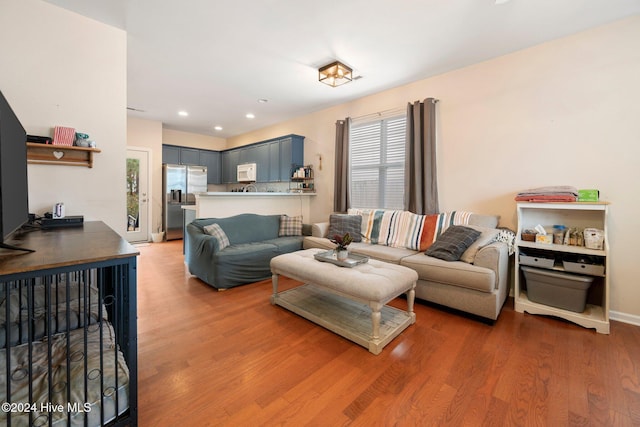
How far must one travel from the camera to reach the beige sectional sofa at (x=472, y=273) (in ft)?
7.54

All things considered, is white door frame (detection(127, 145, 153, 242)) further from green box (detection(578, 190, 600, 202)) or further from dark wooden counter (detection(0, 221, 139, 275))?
green box (detection(578, 190, 600, 202))

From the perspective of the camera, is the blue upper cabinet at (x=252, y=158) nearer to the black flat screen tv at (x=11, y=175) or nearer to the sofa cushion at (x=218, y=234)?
the sofa cushion at (x=218, y=234)

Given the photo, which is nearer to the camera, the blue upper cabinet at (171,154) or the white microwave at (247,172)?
the white microwave at (247,172)

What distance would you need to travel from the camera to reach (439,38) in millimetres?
2578

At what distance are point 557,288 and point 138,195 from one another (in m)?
6.95

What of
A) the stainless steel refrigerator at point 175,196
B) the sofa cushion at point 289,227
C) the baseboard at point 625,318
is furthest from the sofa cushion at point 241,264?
the baseboard at point 625,318

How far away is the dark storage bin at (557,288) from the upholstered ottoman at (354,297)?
3.98 feet

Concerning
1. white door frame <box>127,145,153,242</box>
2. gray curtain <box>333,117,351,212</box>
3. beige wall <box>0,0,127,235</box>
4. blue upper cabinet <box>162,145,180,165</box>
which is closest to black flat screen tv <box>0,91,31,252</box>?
beige wall <box>0,0,127,235</box>

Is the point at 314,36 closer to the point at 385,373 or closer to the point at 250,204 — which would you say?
the point at 250,204

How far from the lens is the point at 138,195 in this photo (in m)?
5.59

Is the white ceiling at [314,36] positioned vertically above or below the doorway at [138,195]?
above

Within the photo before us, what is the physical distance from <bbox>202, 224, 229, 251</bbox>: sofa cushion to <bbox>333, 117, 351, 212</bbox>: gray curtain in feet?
6.30

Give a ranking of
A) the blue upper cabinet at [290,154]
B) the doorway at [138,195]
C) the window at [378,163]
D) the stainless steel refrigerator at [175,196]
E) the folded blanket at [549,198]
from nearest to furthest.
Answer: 1. the folded blanket at [549,198]
2. the window at [378,163]
3. the blue upper cabinet at [290,154]
4. the doorway at [138,195]
5. the stainless steel refrigerator at [175,196]

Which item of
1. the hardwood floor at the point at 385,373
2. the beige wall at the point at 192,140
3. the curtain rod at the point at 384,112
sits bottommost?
the hardwood floor at the point at 385,373
